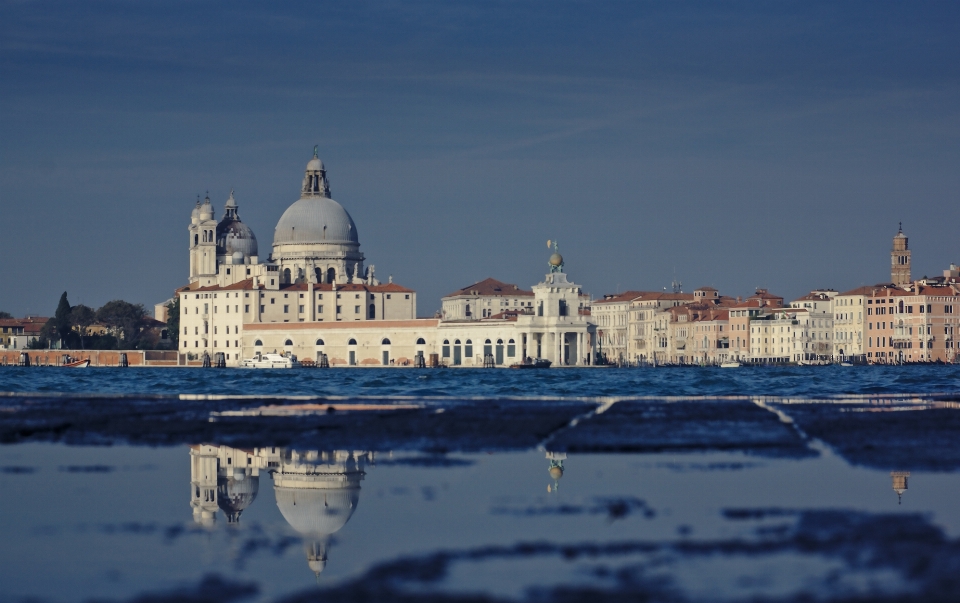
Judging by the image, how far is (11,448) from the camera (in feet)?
64.5

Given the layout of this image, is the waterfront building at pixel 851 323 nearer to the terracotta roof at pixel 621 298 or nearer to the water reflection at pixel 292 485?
the terracotta roof at pixel 621 298

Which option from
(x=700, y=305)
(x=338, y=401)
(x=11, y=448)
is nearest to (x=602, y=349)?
(x=700, y=305)

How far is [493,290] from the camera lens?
14988 centimetres

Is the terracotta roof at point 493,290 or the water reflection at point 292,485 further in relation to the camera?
the terracotta roof at point 493,290

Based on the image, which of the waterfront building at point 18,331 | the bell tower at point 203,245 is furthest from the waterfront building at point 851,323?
→ the waterfront building at point 18,331

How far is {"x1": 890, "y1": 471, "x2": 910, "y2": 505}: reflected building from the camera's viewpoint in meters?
14.1

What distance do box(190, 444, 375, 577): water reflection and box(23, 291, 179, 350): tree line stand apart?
111014mm

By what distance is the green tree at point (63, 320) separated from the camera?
12519 centimetres

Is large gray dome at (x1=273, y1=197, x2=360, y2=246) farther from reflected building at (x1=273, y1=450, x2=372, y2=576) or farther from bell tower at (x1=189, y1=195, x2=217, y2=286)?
reflected building at (x1=273, y1=450, x2=372, y2=576)

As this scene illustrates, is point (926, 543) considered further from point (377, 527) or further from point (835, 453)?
point (835, 453)

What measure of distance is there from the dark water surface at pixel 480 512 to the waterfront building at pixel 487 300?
123888 mm

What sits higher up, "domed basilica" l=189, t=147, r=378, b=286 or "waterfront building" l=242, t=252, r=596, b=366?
"domed basilica" l=189, t=147, r=378, b=286

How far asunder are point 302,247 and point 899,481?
118 m

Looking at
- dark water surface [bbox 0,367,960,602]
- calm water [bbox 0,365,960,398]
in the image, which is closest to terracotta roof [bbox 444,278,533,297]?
calm water [bbox 0,365,960,398]
